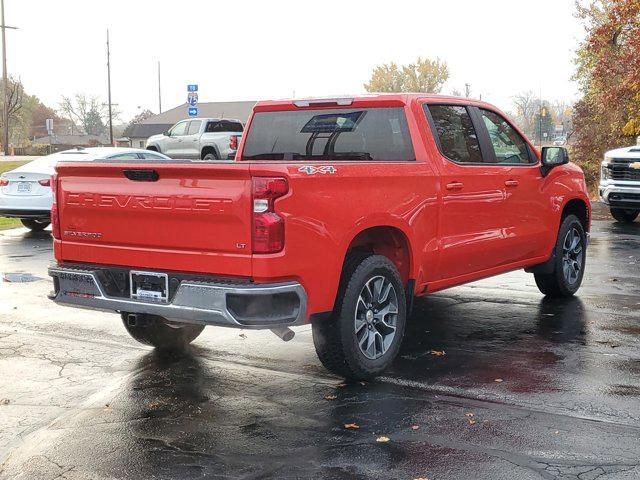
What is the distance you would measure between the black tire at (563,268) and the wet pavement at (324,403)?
0.50m

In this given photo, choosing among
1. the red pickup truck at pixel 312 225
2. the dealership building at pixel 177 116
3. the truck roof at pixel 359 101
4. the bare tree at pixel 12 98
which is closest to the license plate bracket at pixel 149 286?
the red pickup truck at pixel 312 225

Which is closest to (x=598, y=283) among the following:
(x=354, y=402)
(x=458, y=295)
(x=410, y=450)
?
(x=458, y=295)

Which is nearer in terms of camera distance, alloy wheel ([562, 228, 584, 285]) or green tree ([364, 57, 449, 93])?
alloy wheel ([562, 228, 584, 285])

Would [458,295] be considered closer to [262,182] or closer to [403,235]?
[403,235]

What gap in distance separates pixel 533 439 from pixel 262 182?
82.5 inches

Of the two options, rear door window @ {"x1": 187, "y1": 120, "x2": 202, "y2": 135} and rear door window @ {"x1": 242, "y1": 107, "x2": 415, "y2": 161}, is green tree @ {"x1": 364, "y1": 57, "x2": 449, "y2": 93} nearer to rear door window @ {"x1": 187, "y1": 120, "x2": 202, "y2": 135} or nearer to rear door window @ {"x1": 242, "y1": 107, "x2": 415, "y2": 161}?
rear door window @ {"x1": 187, "y1": 120, "x2": 202, "y2": 135}

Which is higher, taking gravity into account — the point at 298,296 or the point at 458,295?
the point at 298,296

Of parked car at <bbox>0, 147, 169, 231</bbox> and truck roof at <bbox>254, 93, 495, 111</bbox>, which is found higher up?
truck roof at <bbox>254, 93, 495, 111</bbox>

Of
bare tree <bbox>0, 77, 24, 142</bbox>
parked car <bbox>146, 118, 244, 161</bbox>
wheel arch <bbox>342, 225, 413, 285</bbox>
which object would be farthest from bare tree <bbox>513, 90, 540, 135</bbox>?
wheel arch <bbox>342, 225, 413, 285</bbox>

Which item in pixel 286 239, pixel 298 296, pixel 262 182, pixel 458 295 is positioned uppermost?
pixel 262 182

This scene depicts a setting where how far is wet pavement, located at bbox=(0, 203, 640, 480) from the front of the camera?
4.42 meters

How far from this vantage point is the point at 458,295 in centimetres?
934

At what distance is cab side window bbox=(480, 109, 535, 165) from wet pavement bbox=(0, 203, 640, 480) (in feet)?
4.84

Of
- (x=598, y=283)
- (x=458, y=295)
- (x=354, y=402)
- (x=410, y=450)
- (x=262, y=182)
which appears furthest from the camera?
(x=598, y=283)
